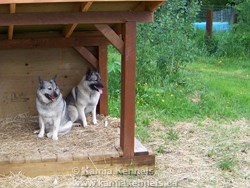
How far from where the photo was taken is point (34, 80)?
771 cm

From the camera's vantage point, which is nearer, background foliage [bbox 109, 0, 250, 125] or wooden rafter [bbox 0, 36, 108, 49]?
wooden rafter [bbox 0, 36, 108, 49]

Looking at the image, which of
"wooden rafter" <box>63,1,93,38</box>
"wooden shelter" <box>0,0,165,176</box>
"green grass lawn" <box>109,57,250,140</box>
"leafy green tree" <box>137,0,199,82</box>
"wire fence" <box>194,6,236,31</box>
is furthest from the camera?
"wire fence" <box>194,6,236,31</box>

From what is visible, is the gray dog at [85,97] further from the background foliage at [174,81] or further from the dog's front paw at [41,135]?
the background foliage at [174,81]

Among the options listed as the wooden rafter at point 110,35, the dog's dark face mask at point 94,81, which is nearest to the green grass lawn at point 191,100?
the dog's dark face mask at point 94,81

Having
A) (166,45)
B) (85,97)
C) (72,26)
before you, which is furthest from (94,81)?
(166,45)

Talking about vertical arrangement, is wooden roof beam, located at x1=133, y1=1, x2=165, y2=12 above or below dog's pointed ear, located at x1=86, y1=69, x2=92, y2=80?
above

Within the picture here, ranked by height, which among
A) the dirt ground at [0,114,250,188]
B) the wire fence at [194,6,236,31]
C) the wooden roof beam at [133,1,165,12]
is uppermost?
the wire fence at [194,6,236,31]

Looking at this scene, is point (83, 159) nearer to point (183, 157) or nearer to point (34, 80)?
point (183, 157)

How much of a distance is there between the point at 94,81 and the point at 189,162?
6.26 feet

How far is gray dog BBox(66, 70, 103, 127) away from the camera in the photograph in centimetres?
723

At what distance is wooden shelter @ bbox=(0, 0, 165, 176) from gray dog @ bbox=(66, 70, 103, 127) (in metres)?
0.49

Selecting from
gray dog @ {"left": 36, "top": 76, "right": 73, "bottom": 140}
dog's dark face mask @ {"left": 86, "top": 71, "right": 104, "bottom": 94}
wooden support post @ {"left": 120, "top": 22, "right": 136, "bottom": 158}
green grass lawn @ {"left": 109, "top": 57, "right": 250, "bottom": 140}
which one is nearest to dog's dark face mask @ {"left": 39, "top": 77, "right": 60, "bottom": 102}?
gray dog @ {"left": 36, "top": 76, "right": 73, "bottom": 140}

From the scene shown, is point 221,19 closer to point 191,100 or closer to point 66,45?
point 191,100

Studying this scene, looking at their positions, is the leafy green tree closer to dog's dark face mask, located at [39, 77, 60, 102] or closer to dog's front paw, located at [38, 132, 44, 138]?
dog's dark face mask, located at [39, 77, 60, 102]
